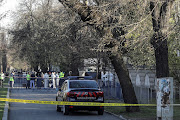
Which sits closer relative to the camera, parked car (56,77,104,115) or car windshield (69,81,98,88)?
parked car (56,77,104,115)

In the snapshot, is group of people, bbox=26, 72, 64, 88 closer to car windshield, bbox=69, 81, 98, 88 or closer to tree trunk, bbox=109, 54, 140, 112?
car windshield, bbox=69, 81, 98, 88

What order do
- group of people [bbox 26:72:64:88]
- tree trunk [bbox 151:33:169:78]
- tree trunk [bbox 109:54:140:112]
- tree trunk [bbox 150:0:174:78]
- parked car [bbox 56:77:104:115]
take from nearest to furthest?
1. tree trunk [bbox 150:0:174:78]
2. tree trunk [bbox 151:33:169:78]
3. parked car [bbox 56:77:104:115]
4. tree trunk [bbox 109:54:140:112]
5. group of people [bbox 26:72:64:88]

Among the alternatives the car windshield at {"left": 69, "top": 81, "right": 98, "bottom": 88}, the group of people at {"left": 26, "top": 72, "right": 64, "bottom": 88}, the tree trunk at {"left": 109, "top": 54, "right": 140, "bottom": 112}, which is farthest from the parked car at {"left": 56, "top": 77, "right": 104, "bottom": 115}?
the group of people at {"left": 26, "top": 72, "right": 64, "bottom": 88}

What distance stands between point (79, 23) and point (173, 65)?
853 cm

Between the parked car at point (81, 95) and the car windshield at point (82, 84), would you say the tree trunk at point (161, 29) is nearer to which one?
the parked car at point (81, 95)

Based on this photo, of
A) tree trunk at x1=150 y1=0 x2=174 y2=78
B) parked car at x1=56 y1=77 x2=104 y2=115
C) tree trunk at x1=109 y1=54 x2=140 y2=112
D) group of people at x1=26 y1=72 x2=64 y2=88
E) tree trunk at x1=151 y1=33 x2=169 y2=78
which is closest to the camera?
tree trunk at x1=150 y1=0 x2=174 y2=78

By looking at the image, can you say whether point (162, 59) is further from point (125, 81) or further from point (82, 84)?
point (82, 84)

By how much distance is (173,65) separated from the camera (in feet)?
85.1

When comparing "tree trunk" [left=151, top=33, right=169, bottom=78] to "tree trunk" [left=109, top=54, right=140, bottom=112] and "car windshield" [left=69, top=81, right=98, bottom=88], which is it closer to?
"tree trunk" [left=109, top=54, right=140, bottom=112]

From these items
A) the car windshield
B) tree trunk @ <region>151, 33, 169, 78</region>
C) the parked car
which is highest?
tree trunk @ <region>151, 33, 169, 78</region>

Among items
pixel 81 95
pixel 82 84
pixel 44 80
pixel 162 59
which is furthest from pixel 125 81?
pixel 44 80

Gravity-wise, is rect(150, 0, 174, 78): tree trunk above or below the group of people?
above

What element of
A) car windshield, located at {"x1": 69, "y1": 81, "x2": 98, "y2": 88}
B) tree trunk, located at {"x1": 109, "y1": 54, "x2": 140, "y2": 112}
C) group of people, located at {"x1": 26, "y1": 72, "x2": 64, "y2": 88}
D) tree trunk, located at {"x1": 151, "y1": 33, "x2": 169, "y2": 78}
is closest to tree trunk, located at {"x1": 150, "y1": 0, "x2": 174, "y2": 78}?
A: tree trunk, located at {"x1": 151, "y1": 33, "x2": 169, "y2": 78}

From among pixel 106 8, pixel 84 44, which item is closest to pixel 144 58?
pixel 84 44
